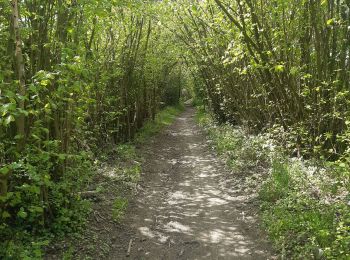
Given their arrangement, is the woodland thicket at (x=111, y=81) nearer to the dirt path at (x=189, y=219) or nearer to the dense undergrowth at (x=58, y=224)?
the dense undergrowth at (x=58, y=224)

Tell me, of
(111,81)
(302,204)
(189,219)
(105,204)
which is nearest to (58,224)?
(105,204)

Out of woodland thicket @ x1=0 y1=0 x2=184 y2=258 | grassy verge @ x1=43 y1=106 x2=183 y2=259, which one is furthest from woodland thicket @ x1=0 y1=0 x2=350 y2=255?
grassy verge @ x1=43 y1=106 x2=183 y2=259

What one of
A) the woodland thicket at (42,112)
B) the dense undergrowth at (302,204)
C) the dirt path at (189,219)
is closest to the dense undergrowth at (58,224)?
the woodland thicket at (42,112)

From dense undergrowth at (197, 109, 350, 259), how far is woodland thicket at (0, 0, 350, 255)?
516mm

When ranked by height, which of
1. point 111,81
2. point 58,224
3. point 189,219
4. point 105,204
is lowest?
point 189,219

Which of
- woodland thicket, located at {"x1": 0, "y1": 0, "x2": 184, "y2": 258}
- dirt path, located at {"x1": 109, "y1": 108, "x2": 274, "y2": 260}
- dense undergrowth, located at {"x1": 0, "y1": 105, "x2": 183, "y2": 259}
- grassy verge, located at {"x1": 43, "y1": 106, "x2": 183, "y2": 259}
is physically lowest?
dirt path, located at {"x1": 109, "y1": 108, "x2": 274, "y2": 260}

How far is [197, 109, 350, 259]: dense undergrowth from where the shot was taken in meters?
4.88

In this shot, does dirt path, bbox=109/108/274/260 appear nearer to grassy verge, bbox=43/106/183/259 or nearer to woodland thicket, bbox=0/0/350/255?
grassy verge, bbox=43/106/183/259

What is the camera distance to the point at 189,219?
22.9ft

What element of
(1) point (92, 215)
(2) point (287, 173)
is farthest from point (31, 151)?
(2) point (287, 173)

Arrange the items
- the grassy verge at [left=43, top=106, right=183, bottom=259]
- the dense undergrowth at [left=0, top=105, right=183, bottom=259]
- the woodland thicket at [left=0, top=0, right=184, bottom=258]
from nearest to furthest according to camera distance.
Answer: the woodland thicket at [left=0, top=0, right=184, bottom=258]
the dense undergrowth at [left=0, top=105, right=183, bottom=259]
the grassy verge at [left=43, top=106, right=183, bottom=259]

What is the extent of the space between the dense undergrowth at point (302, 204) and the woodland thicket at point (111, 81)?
516mm

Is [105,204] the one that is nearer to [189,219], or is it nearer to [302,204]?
[189,219]

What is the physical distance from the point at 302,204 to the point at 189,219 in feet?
6.94
